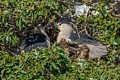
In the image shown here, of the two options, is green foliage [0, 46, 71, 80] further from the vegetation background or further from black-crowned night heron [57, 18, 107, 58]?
black-crowned night heron [57, 18, 107, 58]

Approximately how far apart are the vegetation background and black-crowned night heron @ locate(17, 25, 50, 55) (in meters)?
0.07

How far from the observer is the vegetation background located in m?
4.13

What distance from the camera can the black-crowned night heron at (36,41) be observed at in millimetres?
4766

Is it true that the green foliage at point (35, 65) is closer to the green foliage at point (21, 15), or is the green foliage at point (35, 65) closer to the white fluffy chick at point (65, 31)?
the green foliage at point (21, 15)

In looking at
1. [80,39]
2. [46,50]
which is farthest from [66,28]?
[46,50]

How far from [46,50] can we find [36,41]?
2.32 ft

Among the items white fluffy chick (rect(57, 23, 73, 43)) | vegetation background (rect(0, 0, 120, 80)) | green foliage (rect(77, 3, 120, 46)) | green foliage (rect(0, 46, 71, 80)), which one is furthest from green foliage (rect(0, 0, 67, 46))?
green foliage (rect(77, 3, 120, 46))

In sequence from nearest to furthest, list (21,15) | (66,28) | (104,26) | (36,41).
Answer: (21,15)
(36,41)
(66,28)
(104,26)

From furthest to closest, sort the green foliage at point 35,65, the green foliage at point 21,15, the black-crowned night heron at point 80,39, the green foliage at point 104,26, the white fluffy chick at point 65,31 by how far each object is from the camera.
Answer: the green foliage at point 104,26
the white fluffy chick at point 65,31
the black-crowned night heron at point 80,39
the green foliage at point 21,15
the green foliage at point 35,65

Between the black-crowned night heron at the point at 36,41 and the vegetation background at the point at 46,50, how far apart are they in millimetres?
66

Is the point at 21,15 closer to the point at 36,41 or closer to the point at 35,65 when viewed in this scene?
the point at 36,41

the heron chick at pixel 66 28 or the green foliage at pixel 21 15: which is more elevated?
the green foliage at pixel 21 15

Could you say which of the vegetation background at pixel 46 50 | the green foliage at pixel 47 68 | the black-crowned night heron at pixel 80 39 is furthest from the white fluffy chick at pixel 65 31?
the green foliage at pixel 47 68

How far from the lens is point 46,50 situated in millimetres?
4215
